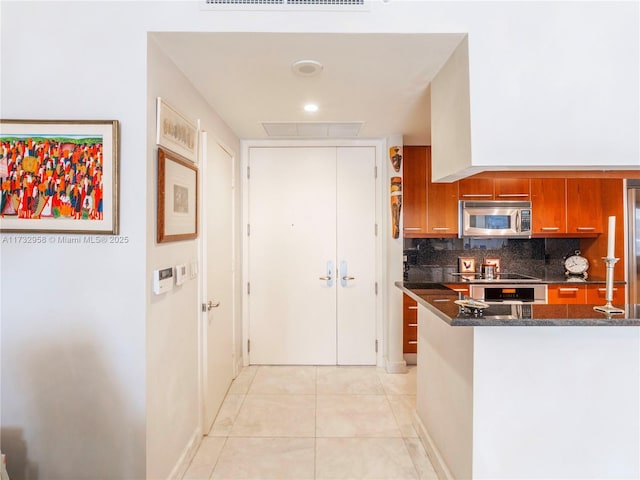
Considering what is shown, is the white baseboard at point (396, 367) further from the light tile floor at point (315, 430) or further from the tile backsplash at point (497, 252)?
the tile backsplash at point (497, 252)

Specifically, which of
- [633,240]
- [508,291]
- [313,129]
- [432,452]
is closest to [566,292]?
[508,291]

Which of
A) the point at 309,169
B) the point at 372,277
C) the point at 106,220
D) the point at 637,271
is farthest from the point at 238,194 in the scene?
the point at 637,271

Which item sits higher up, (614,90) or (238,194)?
(614,90)

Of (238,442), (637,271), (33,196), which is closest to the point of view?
(33,196)

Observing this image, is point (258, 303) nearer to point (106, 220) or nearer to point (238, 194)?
point (238, 194)

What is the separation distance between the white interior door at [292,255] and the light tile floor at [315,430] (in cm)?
32

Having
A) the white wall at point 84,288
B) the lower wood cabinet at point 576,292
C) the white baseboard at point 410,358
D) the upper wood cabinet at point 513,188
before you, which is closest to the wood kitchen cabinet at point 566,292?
the lower wood cabinet at point 576,292

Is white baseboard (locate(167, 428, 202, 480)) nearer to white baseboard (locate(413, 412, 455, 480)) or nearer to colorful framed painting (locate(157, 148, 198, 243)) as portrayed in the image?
colorful framed painting (locate(157, 148, 198, 243))

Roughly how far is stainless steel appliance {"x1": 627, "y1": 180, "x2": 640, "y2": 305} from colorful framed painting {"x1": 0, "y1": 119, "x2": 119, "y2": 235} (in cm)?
424

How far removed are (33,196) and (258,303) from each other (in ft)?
7.47

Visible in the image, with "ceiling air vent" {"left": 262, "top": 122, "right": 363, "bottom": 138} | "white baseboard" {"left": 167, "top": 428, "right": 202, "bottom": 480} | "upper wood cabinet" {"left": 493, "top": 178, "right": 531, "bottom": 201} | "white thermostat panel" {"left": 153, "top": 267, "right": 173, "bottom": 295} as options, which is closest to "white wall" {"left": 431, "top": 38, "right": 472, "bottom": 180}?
"ceiling air vent" {"left": 262, "top": 122, "right": 363, "bottom": 138}

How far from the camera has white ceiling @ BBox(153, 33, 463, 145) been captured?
1.64 metres

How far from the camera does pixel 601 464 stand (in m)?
1.57

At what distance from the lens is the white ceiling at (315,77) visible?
5.39 ft
